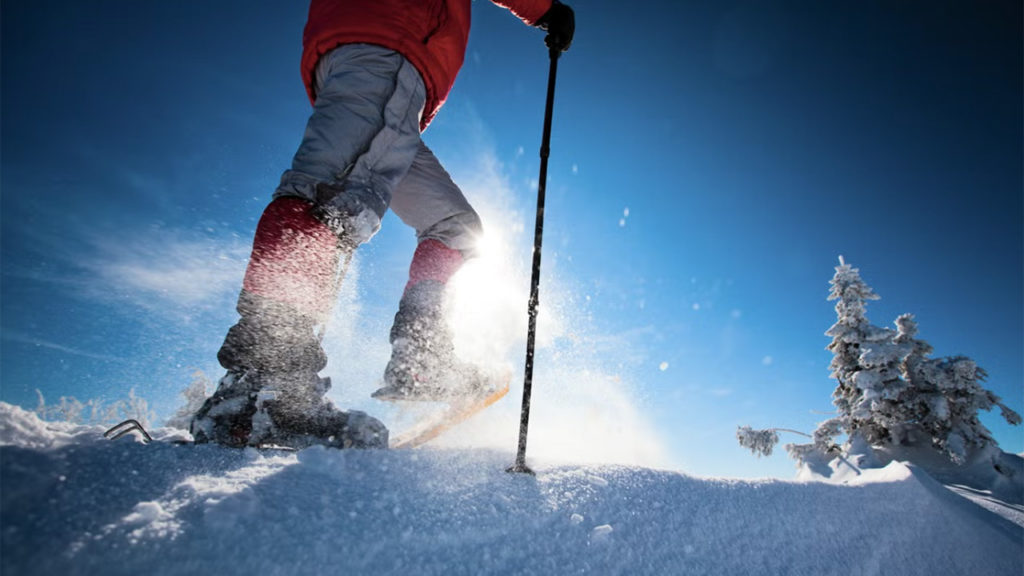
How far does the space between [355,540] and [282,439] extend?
1057 mm

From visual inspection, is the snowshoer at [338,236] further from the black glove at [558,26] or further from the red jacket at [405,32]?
the black glove at [558,26]

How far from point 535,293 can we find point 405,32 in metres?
1.79

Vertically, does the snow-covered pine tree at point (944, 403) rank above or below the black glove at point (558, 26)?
below

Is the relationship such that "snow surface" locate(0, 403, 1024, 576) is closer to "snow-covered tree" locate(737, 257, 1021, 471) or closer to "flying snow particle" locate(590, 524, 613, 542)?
"flying snow particle" locate(590, 524, 613, 542)

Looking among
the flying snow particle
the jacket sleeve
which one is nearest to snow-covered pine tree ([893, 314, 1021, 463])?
the flying snow particle

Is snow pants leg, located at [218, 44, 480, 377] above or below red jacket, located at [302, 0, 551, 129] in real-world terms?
below

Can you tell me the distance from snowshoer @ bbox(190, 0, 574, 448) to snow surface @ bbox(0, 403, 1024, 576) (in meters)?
0.32

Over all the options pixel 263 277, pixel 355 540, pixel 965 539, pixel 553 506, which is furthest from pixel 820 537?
pixel 263 277

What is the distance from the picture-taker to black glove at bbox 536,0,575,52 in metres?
3.32

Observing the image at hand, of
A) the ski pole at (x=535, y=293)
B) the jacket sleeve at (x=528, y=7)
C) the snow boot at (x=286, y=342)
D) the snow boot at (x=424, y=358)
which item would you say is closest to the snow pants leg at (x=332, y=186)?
the snow boot at (x=286, y=342)

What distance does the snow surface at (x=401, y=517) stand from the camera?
0.78m

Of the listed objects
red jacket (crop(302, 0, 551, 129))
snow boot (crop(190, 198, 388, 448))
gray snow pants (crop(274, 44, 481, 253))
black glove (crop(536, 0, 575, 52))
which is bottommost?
snow boot (crop(190, 198, 388, 448))

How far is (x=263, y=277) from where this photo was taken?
1817 mm

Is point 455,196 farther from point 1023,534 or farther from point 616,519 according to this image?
point 1023,534
